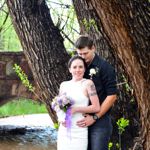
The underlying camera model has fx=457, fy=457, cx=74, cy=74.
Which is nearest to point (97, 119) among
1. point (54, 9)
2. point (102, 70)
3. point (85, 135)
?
point (85, 135)

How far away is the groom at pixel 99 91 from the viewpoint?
9.82 ft

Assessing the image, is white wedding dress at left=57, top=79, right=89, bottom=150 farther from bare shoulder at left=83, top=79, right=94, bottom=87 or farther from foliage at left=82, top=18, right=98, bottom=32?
foliage at left=82, top=18, right=98, bottom=32

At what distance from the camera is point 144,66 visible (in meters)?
2.35

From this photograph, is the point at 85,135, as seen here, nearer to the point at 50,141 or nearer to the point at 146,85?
the point at 146,85

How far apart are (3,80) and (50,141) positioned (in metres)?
1.61

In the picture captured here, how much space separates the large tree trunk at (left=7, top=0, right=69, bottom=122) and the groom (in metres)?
0.76

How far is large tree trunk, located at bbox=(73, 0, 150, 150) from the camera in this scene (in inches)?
88.3

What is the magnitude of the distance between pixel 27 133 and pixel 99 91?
6.94 meters

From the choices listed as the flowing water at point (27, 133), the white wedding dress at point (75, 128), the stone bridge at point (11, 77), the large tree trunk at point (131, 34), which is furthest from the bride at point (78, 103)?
the stone bridge at point (11, 77)

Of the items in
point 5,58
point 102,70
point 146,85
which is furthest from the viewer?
point 5,58

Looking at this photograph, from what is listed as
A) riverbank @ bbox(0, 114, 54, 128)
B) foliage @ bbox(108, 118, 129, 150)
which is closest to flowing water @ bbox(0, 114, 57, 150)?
riverbank @ bbox(0, 114, 54, 128)

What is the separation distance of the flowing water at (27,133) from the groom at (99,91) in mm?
5088

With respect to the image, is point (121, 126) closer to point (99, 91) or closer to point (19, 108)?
point (99, 91)

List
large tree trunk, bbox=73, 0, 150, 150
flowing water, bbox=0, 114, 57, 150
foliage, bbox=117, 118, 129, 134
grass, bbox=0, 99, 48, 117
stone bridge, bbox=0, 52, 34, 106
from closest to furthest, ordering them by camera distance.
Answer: large tree trunk, bbox=73, 0, 150, 150 → foliage, bbox=117, 118, 129, 134 → flowing water, bbox=0, 114, 57, 150 → stone bridge, bbox=0, 52, 34, 106 → grass, bbox=0, 99, 48, 117
